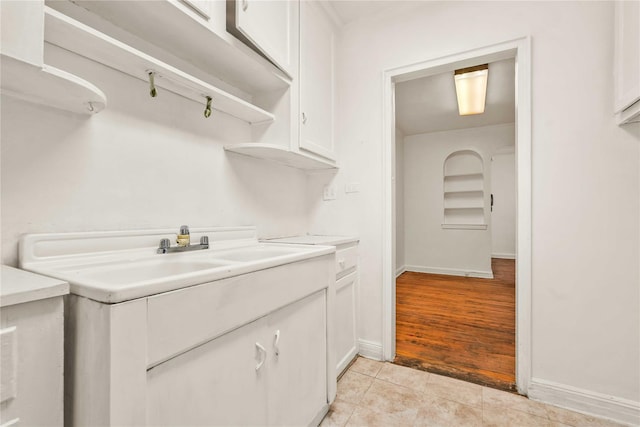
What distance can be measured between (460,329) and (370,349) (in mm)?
995

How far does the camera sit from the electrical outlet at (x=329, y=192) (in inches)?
88.2

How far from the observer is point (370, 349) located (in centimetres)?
205

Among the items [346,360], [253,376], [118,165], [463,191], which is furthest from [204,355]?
[463,191]

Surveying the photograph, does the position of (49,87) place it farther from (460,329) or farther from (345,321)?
(460,329)

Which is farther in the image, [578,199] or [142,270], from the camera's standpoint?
[578,199]

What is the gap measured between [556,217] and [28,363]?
216 centimetres

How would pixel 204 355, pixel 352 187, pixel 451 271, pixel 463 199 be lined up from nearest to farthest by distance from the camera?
pixel 204 355 < pixel 352 187 < pixel 451 271 < pixel 463 199

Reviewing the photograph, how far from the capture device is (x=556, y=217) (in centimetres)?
157

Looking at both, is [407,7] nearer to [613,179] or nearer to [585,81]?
[585,81]

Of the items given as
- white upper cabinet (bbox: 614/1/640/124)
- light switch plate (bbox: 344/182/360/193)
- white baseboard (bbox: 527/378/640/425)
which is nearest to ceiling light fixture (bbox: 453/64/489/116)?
white upper cabinet (bbox: 614/1/640/124)

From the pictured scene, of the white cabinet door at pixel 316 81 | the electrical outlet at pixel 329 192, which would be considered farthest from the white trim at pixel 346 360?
the white cabinet door at pixel 316 81

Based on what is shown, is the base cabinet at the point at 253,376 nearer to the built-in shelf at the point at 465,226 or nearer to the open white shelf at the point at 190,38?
the open white shelf at the point at 190,38

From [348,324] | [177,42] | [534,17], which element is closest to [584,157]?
[534,17]

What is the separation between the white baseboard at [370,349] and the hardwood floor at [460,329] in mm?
125
